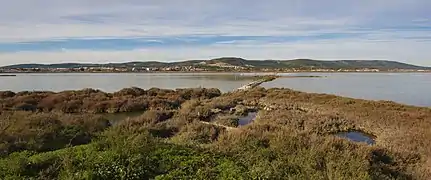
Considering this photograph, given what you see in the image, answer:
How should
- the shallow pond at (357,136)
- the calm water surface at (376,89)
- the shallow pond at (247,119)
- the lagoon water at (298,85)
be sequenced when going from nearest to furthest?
the shallow pond at (357,136), the shallow pond at (247,119), the calm water surface at (376,89), the lagoon water at (298,85)

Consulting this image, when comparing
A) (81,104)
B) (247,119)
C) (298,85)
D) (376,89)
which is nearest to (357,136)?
(247,119)

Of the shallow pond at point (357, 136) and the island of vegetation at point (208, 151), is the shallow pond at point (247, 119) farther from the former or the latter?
the shallow pond at point (357, 136)

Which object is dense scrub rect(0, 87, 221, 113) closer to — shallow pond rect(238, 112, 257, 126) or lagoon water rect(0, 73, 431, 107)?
shallow pond rect(238, 112, 257, 126)

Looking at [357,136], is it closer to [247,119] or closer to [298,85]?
[247,119]

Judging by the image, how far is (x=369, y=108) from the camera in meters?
28.9

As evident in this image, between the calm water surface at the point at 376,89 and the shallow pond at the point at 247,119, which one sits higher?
the shallow pond at the point at 247,119

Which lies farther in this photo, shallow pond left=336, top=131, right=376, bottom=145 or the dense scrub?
the dense scrub

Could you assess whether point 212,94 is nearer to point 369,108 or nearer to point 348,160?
point 369,108

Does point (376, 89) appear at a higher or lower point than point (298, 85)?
higher

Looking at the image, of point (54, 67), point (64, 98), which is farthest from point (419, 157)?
point (54, 67)

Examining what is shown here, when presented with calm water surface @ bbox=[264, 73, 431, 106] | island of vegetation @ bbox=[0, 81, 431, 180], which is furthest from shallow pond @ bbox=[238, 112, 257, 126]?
calm water surface @ bbox=[264, 73, 431, 106]

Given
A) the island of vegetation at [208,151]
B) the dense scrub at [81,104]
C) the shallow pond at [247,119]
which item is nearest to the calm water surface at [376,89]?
the shallow pond at [247,119]

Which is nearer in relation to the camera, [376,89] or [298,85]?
[376,89]

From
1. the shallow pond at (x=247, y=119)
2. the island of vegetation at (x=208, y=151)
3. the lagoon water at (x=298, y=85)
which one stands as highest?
the island of vegetation at (x=208, y=151)
